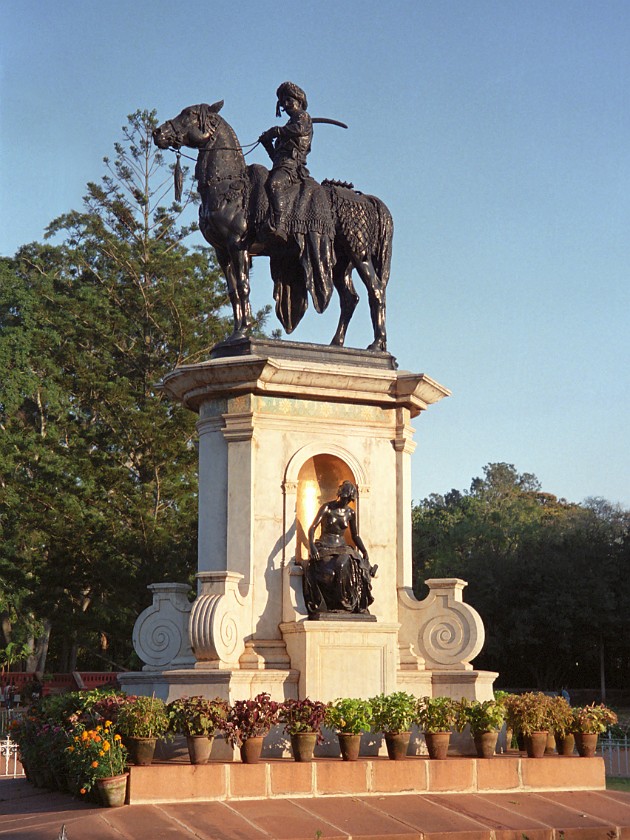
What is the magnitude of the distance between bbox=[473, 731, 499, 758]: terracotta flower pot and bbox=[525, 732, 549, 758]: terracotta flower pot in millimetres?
379

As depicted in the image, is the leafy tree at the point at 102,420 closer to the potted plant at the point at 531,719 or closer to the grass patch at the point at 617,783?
the grass patch at the point at 617,783

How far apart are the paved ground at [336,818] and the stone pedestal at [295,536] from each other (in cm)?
209

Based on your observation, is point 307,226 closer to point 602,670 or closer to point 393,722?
point 393,722

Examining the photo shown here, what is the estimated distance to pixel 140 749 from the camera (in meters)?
10.7

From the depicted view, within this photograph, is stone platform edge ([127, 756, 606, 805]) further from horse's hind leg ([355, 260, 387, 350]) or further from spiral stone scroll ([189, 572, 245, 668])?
horse's hind leg ([355, 260, 387, 350])

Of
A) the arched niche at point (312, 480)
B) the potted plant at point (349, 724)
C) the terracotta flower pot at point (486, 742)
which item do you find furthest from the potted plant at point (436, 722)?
the arched niche at point (312, 480)

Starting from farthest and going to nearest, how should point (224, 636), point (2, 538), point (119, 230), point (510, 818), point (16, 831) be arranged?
point (119, 230) → point (2, 538) → point (224, 636) → point (510, 818) → point (16, 831)

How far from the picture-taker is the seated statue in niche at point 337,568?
1366 cm

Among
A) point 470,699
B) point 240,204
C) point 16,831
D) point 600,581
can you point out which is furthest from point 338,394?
point 600,581

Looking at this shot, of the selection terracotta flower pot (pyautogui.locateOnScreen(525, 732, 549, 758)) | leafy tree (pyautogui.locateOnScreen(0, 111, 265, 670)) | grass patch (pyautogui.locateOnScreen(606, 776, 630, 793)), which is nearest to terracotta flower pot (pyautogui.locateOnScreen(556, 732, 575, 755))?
A: terracotta flower pot (pyautogui.locateOnScreen(525, 732, 549, 758))

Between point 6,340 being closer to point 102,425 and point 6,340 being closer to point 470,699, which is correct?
point 102,425

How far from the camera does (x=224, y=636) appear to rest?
12992 millimetres

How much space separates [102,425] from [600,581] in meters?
18.9

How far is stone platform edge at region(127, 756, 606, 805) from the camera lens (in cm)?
1059
